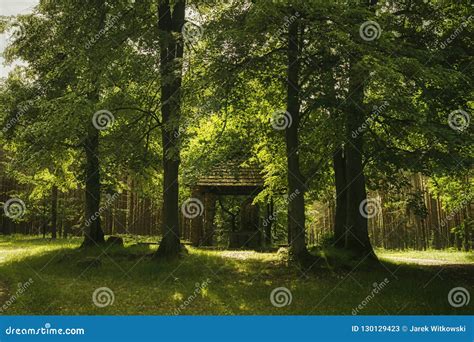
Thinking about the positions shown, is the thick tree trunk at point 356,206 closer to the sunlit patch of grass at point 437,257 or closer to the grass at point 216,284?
the grass at point 216,284

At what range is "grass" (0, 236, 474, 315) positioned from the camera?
9.84 m

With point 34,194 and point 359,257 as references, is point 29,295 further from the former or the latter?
point 34,194

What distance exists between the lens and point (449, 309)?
9.63 metres

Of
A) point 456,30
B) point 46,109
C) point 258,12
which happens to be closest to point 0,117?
point 46,109

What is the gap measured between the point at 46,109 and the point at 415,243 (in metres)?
26.9

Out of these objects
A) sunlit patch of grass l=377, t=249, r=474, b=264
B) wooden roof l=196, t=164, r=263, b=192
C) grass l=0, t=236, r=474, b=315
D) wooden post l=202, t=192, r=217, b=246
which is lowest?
sunlit patch of grass l=377, t=249, r=474, b=264

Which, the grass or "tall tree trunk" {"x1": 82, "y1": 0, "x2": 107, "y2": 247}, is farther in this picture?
"tall tree trunk" {"x1": 82, "y1": 0, "x2": 107, "y2": 247}

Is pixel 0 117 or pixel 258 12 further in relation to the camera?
pixel 0 117

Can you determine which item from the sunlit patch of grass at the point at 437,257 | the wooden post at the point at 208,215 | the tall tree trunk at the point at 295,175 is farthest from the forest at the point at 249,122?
the wooden post at the point at 208,215

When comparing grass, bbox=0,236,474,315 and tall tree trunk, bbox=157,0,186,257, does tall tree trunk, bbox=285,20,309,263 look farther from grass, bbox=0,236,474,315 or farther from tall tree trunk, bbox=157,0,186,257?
tall tree trunk, bbox=157,0,186,257

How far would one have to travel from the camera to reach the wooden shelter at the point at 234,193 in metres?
22.9

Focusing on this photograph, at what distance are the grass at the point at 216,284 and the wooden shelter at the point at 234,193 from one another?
616 cm

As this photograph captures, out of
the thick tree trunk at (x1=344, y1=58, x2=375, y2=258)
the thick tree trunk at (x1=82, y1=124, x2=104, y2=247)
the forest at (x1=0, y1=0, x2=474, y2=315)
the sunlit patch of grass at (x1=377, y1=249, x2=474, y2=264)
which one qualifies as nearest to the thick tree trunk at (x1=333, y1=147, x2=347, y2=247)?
the forest at (x1=0, y1=0, x2=474, y2=315)

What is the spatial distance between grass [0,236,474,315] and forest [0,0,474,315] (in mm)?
80
